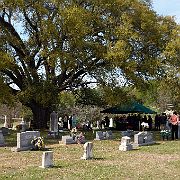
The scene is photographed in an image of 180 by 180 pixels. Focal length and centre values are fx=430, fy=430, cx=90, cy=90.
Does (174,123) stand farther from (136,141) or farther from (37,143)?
(37,143)

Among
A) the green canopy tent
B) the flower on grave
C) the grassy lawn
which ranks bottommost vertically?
the grassy lawn

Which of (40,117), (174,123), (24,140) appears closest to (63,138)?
(24,140)

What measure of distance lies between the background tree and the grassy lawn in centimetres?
955

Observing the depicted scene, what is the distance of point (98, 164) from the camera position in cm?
1392

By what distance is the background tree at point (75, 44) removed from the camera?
27.1 meters

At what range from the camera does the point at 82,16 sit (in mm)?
27016

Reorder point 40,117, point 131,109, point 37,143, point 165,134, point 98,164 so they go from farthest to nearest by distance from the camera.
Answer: point 131,109 → point 40,117 → point 165,134 → point 37,143 → point 98,164

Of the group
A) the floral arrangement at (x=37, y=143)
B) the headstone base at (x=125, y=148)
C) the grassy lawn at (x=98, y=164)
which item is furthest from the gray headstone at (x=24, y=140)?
the headstone base at (x=125, y=148)

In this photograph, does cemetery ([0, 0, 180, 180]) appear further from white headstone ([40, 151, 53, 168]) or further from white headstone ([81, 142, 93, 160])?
white headstone ([40, 151, 53, 168])

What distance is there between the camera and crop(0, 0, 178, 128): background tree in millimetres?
27109

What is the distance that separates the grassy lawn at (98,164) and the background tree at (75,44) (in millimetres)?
9551

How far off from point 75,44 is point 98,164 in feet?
46.5

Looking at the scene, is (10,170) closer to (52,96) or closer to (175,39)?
(52,96)

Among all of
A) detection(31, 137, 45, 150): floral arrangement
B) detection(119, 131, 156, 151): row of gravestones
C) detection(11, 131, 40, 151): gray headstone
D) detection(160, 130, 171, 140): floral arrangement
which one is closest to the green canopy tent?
detection(160, 130, 171, 140): floral arrangement
